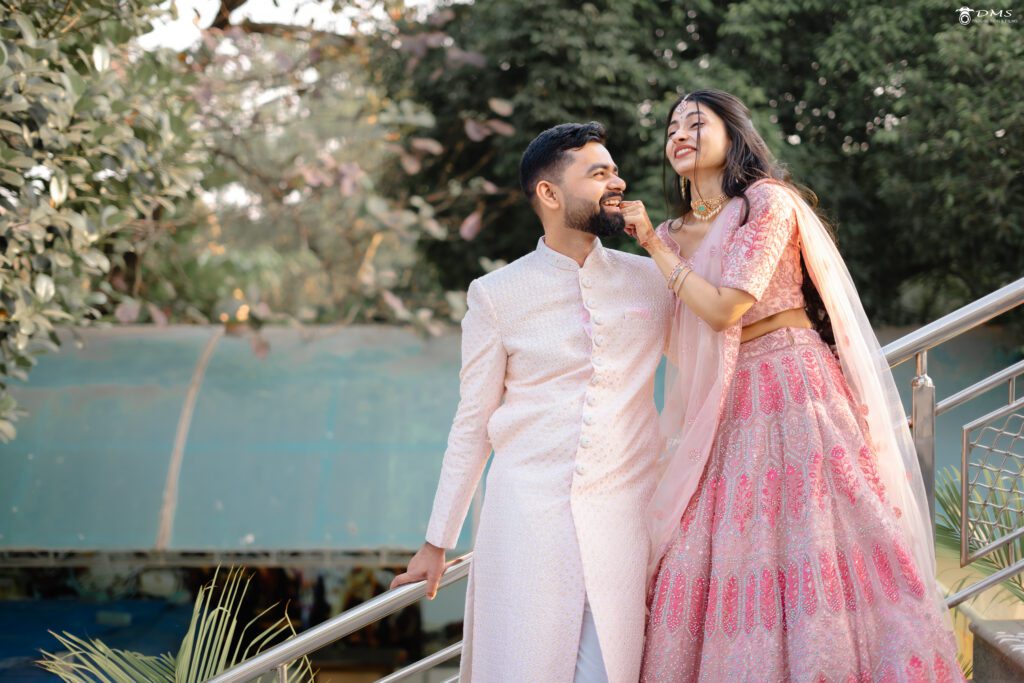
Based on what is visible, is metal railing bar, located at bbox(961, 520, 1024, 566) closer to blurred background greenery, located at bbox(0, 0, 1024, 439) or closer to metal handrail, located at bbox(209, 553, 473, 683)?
metal handrail, located at bbox(209, 553, 473, 683)

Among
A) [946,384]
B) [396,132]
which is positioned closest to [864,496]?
[946,384]

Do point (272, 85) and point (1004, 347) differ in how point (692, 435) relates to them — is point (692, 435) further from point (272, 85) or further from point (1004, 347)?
point (272, 85)

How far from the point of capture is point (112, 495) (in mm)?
5836

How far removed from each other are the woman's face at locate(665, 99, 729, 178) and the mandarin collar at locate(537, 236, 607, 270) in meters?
0.28

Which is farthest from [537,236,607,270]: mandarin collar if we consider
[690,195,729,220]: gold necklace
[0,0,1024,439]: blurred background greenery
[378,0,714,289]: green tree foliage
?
[378,0,714,289]: green tree foliage

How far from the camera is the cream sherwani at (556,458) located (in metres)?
2.13

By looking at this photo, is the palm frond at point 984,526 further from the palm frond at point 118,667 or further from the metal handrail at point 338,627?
the palm frond at point 118,667

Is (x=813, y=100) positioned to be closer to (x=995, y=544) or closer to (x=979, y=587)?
(x=995, y=544)

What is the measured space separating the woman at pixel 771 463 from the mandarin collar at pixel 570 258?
141mm

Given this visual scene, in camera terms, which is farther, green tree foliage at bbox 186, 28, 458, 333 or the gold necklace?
green tree foliage at bbox 186, 28, 458, 333

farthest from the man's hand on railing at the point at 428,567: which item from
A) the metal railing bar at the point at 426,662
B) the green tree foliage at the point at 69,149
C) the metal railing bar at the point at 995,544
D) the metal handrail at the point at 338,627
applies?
the green tree foliage at the point at 69,149

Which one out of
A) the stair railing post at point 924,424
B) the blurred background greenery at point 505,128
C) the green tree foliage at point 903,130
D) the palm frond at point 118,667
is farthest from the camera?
the green tree foliage at point 903,130

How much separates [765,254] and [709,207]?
0.25 metres

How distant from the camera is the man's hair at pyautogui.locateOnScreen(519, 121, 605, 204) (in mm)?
2312
